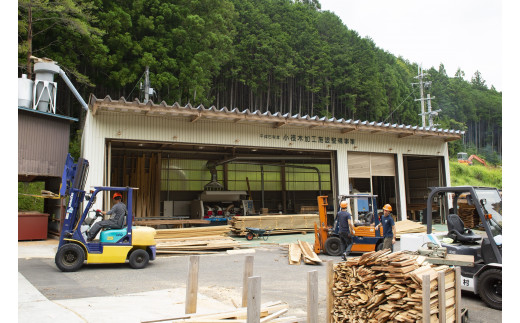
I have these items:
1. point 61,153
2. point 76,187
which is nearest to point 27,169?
point 61,153

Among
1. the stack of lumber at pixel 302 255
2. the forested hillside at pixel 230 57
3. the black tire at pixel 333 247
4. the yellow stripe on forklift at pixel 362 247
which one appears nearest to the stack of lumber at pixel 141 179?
the forested hillside at pixel 230 57

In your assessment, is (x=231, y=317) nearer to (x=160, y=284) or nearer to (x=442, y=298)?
(x=442, y=298)

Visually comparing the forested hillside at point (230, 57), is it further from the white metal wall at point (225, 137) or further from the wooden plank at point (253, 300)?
the wooden plank at point (253, 300)

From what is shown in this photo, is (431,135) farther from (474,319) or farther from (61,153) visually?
(61,153)

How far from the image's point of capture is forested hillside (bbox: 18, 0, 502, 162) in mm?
23797

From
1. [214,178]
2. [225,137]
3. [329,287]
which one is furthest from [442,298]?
[214,178]

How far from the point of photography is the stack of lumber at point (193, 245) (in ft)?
41.0

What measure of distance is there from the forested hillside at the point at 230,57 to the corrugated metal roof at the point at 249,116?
8.13 metres

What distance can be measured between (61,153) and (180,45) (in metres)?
15.1

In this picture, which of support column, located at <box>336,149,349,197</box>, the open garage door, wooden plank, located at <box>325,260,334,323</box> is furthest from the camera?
the open garage door

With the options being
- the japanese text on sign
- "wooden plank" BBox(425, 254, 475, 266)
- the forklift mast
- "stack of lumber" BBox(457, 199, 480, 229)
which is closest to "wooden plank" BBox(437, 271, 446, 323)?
"wooden plank" BBox(425, 254, 475, 266)

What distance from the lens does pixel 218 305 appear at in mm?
6395

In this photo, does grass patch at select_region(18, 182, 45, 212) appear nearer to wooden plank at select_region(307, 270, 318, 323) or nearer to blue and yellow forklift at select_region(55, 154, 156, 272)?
blue and yellow forklift at select_region(55, 154, 156, 272)

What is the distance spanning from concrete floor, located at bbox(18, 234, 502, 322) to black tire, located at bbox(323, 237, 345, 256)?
0.24m
